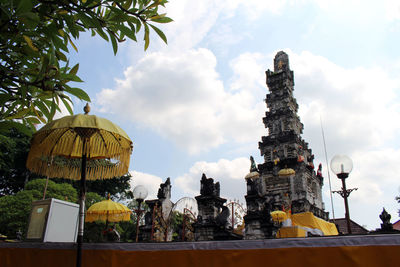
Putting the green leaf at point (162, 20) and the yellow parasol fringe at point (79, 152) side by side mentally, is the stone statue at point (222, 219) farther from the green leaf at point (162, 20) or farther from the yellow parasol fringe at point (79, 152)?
the green leaf at point (162, 20)

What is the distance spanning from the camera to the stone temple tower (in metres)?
25.4

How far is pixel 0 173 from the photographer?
2808cm

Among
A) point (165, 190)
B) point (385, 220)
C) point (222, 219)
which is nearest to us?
point (385, 220)

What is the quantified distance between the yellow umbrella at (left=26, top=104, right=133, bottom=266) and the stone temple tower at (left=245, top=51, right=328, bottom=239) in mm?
18596

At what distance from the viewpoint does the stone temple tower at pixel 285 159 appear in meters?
25.4

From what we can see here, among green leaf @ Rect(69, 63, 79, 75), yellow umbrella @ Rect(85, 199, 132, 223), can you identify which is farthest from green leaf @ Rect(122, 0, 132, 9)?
yellow umbrella @ Rect(85, 199, 132, 223)

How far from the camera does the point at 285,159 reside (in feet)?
89.9

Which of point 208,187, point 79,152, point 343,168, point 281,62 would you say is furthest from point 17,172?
point 343,168

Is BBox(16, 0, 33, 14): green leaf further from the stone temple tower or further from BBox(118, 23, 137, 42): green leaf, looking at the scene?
the stone temple tower

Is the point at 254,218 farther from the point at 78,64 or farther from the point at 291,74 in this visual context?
the point at 291,74

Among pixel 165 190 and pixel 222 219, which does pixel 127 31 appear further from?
pixel 165 190

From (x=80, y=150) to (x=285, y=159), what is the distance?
2446 centimetres

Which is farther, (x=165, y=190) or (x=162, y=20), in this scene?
(x=165, y=190)

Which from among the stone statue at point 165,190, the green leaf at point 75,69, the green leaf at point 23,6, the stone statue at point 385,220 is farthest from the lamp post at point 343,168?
the stone statue at point 165,190
